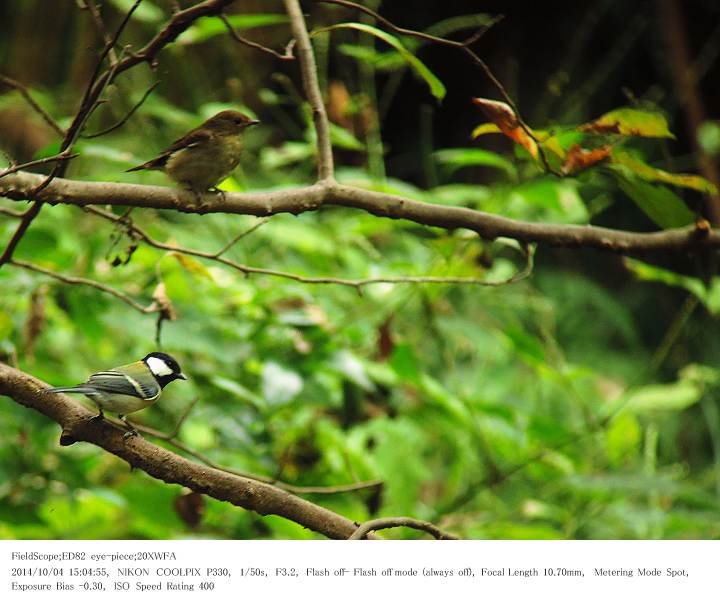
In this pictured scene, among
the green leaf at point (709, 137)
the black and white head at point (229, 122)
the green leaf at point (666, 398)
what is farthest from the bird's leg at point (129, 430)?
the green leaf at point (709, 137)

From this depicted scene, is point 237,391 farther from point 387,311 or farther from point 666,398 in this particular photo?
point 666,398

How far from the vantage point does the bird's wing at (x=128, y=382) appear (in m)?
0.87

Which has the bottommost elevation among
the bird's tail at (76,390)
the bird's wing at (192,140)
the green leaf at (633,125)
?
the bird's tail at (76,390)

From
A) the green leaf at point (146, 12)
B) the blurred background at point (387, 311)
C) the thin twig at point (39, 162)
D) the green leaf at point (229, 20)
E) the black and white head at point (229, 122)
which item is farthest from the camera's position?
the green leaf at point (146, 12)

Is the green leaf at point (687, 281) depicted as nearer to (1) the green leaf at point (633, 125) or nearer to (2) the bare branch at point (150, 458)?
(1) the green leaf at point (633, 125)

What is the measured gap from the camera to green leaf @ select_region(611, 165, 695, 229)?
1.04m

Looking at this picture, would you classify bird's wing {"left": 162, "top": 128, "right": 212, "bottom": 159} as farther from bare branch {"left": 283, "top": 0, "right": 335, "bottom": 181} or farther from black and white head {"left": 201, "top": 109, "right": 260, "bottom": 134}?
bare branch {"left": 283, "top": 0, "right": 335, "bottom": 181}

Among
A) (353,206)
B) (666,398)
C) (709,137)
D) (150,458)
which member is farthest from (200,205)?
(709,137)

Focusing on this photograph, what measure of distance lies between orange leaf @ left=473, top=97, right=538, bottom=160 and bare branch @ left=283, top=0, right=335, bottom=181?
0.19 meters

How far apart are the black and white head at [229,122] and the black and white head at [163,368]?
1.23 ft

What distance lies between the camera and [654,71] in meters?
2.83

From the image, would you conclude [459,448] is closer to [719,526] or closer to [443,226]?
[719,526]

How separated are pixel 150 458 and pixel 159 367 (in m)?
0.19

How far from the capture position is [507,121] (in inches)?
38.4
